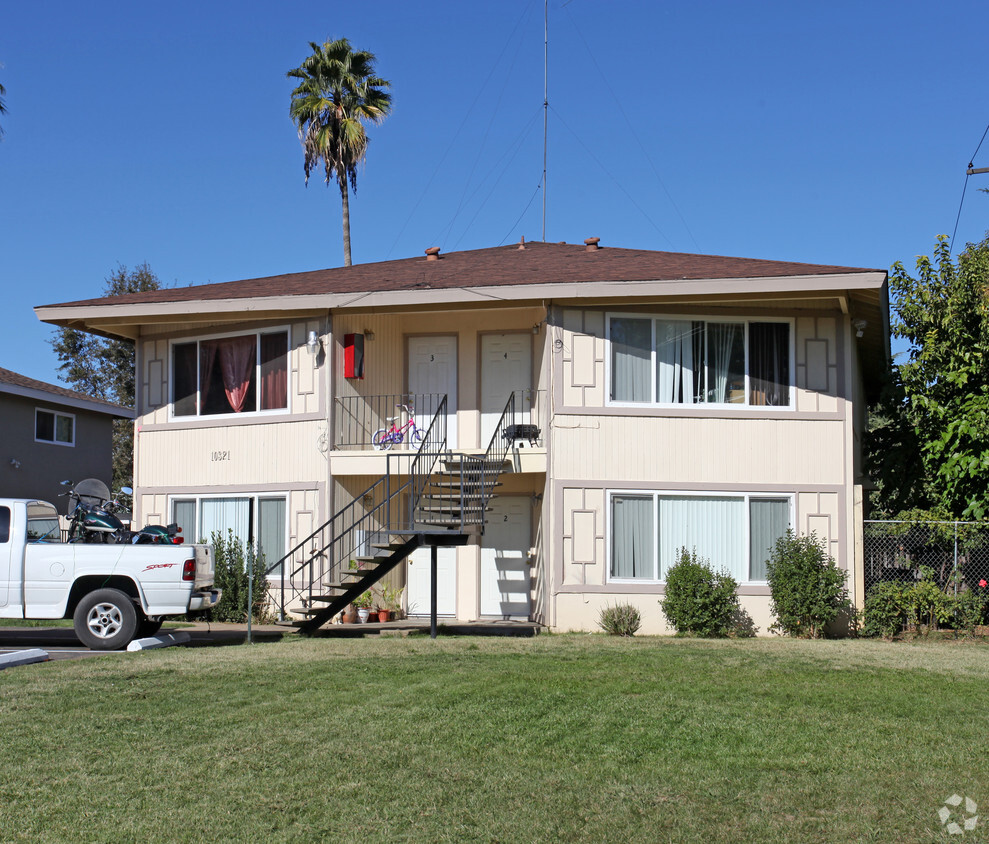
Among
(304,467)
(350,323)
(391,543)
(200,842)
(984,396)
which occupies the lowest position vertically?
(200,842)

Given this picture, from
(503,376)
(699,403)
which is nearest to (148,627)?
(503,376)

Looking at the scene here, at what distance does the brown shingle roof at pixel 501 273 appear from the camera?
51.0 feet

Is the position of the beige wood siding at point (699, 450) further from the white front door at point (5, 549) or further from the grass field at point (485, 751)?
the white front door at point (5, 549)

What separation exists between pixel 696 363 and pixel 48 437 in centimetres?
1770

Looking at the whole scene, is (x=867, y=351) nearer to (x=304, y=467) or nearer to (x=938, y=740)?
(x=304, y=467)

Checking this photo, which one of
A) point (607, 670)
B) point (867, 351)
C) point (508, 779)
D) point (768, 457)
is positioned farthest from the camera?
point (867, 351)

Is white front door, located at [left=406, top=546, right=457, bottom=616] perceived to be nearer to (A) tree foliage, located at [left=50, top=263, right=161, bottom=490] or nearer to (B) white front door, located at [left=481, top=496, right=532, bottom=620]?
(B) white front door, located at [left=481, top=496, right=532, bottom=620]

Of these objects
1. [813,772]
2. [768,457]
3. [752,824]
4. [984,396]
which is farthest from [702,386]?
[752,824]

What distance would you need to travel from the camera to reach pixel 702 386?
15781 mm

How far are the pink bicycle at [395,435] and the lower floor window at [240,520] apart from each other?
71.4 inches

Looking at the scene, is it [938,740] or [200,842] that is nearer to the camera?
[200,842]

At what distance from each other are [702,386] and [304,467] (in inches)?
251

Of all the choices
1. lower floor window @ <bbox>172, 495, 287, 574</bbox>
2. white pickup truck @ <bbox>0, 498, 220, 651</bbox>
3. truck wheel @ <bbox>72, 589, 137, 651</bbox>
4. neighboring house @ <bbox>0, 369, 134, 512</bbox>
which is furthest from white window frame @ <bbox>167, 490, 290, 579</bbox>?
neighboring house @ <bbox>0, 369, 134, 512</bbox>

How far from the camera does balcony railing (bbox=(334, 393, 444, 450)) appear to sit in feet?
55.5
